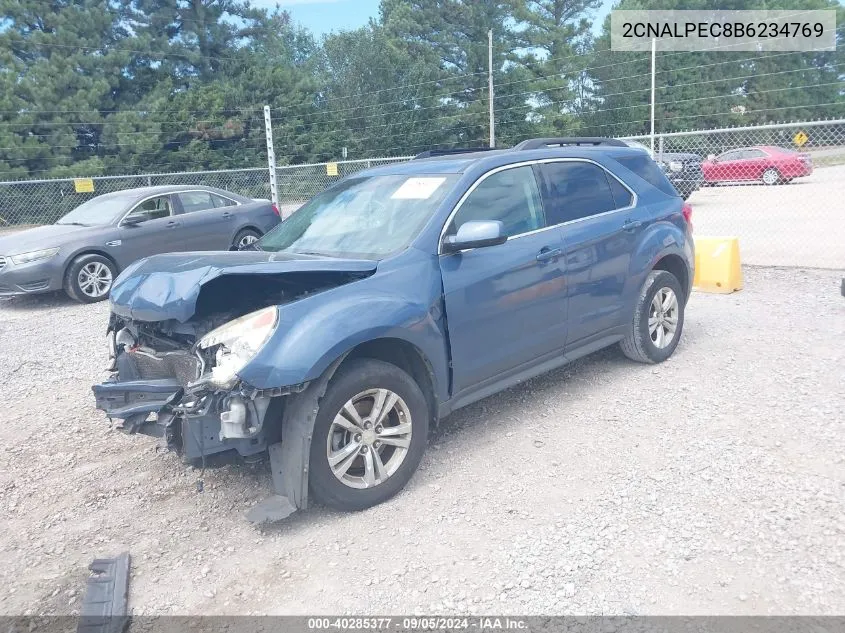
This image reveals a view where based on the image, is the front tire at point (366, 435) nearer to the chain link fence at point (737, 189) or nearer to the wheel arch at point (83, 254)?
the chain link fence at point (737, 189)

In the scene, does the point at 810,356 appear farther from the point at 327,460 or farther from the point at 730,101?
the point at 730,101

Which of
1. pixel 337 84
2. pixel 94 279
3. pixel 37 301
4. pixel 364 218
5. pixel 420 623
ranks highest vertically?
pixel 337 84

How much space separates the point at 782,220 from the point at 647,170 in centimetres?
1062

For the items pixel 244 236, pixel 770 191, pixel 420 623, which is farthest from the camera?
pixel 770 191

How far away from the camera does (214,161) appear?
1181 inches

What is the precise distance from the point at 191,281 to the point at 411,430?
1375mm

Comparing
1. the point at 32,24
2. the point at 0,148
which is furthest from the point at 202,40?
the point at 0,148

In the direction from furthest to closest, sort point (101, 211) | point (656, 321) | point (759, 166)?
1. point (759, 166)
2. point (101, 211)
3. point (656, 321)

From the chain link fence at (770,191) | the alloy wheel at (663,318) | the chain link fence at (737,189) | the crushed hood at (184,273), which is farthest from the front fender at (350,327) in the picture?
the chain link fence at (770,191)

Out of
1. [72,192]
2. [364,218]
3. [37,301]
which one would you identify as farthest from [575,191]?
[72,192]

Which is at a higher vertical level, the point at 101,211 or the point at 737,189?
the point at 101,211

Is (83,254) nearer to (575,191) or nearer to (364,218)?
(364,218)

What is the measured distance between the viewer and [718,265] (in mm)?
8242

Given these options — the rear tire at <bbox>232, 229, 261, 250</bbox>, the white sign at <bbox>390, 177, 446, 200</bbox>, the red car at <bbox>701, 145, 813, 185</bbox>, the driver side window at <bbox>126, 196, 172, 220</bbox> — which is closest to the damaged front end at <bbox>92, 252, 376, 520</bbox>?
the white sign at <bbox>390, 177, 446, 200</bbox>
